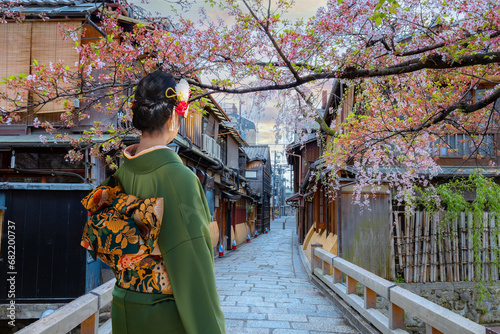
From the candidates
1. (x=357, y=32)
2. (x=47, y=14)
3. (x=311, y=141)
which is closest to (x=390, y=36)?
(x=357, y=32)

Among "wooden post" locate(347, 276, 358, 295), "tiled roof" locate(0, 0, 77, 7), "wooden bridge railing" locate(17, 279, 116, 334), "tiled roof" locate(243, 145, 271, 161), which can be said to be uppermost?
"tiled roof" locate(0, 0, 77, 7)

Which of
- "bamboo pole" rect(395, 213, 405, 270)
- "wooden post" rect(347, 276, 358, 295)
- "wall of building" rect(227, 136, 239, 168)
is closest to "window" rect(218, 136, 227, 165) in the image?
"wall of building" rect(227, 136, 239, 168)

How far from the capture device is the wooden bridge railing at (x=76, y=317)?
3166 mm

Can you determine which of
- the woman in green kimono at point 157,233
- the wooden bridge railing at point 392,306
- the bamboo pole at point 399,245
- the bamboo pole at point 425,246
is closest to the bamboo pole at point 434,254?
the bamboo pole at point 425,246

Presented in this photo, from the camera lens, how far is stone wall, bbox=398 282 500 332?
9602 millimetres

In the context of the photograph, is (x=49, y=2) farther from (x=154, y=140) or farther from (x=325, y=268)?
(x=154, y=140)

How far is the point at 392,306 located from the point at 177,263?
414 cm

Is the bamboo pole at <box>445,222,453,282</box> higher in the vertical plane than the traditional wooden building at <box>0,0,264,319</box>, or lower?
lower

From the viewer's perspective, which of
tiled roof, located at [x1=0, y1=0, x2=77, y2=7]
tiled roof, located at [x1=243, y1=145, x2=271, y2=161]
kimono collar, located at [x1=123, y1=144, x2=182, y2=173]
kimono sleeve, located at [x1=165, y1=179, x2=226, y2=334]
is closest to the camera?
kimono sleeve, located at [x1=165, y1=179, x2=226, y2=334]

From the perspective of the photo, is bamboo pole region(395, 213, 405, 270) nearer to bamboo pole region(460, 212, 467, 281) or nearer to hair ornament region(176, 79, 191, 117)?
bamboo pole region(460, 212, 467, 281)

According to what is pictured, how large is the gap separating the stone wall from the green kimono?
916 cm

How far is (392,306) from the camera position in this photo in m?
4.96

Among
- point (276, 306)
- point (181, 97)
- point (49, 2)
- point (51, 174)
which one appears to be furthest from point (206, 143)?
point (181, 97)

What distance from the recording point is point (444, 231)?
9680 millimetres
